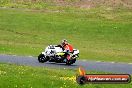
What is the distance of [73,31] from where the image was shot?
62312 mm

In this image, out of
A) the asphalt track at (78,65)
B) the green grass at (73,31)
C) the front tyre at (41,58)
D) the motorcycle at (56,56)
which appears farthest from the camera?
the green grass at (73,31)

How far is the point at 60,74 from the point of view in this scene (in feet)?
87.3

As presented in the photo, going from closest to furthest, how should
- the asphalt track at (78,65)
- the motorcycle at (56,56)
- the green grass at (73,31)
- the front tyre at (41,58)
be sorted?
1. the asphalt track at (78,65)
2. the motorcycle at (56,56)
3. the front tyre at (41,58)
4. the green grass at (73,31)

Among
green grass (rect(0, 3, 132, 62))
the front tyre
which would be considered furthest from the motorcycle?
green grass (rect(0, 3, 132, 62))

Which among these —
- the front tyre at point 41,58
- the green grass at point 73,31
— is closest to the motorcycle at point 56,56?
the front tyre at point 41,58

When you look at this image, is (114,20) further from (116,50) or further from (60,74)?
(60,74)

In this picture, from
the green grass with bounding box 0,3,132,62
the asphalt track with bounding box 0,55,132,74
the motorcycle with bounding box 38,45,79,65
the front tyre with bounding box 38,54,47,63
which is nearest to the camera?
the asphalt track with bounding box 0,55,132,74

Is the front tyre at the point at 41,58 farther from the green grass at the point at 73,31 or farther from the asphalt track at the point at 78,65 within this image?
the green grass at the point at 73,31

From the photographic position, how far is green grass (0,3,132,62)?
152 ft

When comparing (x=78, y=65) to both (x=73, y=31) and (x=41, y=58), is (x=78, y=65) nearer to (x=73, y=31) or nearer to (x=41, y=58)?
(x=41, y=58)

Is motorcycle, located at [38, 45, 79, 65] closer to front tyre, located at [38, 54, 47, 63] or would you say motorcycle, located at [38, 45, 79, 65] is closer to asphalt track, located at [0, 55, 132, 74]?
front tyre, located at [38, 54, 47, 63]

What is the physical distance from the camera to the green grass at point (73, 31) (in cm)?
4628

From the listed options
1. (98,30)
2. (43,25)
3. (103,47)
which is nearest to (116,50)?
(103,47)

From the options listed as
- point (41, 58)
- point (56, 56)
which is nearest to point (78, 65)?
point (56, 56)
